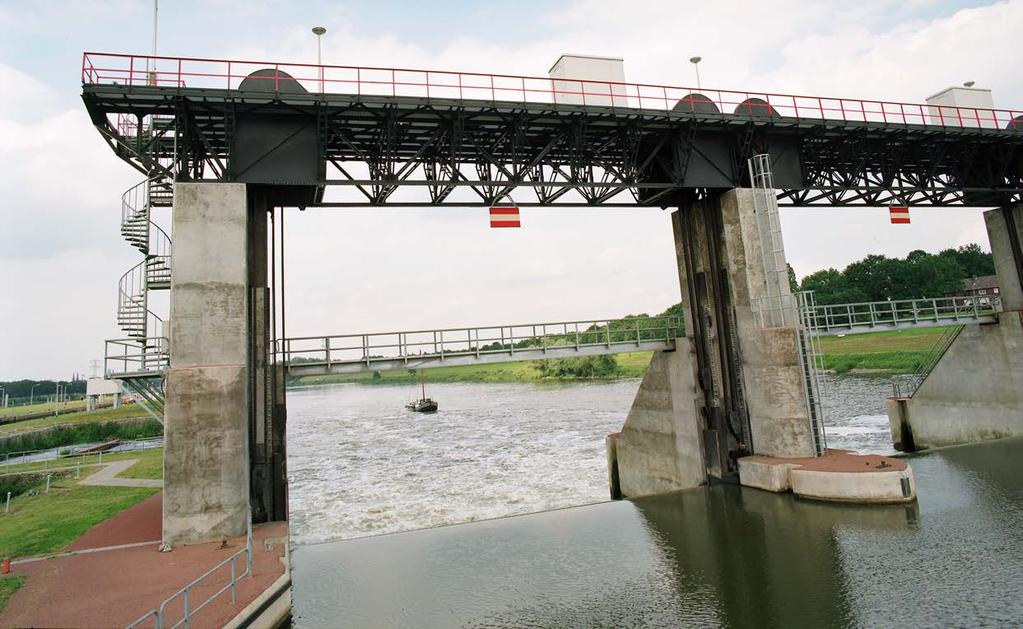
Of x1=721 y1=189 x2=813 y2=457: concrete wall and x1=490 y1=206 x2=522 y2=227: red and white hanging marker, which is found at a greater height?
x1=490 y1=206 x2=522 y2=227: red and white hanging marker

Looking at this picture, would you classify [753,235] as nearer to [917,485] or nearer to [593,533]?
[917,485]

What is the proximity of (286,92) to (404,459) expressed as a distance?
1034 inches

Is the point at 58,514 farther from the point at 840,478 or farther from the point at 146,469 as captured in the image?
the point at 840,478

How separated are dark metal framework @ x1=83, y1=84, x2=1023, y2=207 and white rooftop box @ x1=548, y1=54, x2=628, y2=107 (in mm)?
1204

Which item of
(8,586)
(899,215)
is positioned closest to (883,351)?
(899,215)

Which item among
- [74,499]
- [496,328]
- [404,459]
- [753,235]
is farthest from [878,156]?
[74,499]

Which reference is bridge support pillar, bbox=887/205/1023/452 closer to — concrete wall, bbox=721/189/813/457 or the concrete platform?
the concrete platform

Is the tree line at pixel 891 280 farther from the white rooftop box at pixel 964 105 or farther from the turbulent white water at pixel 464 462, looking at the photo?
the white rooftop box at pixel 964 105

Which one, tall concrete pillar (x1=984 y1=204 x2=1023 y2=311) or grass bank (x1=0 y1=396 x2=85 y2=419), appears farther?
grass bank (x1=0 y1=396 x2=85 y2=419)

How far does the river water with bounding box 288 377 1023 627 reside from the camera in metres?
9.73

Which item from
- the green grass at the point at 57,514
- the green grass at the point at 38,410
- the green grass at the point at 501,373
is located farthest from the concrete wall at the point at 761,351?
the green grass at the point at 38,410

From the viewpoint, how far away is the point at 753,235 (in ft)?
61.1

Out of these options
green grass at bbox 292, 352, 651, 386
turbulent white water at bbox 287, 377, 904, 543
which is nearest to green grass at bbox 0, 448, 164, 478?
turbulent white water at bbox 287, 377, 904, 543

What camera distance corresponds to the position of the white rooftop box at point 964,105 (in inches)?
936
